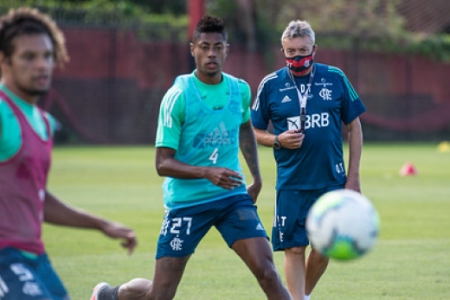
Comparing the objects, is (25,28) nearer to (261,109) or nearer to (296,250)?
(261,109)

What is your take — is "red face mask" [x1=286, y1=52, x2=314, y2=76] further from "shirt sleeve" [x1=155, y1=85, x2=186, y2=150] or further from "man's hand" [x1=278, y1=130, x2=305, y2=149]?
"shirt sleeve" [x1=155, y1=85, x2=186, y2=150]

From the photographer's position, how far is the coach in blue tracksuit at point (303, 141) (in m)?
8.83

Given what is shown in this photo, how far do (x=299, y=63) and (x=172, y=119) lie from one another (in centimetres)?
152

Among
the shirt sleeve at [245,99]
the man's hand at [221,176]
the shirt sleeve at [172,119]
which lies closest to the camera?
the man's hand at [221,176]

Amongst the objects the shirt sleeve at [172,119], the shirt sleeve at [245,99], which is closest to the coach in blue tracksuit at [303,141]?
the shirt sleeve at [245,99]

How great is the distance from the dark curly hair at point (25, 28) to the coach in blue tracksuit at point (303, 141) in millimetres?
3139

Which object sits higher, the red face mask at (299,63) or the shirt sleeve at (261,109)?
the red face mask at (299,63)

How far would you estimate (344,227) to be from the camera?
21.3ft

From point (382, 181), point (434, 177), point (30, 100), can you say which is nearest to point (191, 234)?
point (30, 100)

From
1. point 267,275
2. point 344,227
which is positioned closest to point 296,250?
point 267,275

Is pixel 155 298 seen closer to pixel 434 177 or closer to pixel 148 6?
pixel 434 177

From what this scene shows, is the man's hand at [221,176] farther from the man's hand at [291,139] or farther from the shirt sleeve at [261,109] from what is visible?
the shirt sleeve at [261,109]

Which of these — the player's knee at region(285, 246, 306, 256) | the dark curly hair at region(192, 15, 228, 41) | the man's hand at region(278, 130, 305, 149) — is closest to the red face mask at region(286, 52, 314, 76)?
the man's hand at region(278, 130, 305, 149)

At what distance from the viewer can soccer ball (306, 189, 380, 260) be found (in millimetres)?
6488
